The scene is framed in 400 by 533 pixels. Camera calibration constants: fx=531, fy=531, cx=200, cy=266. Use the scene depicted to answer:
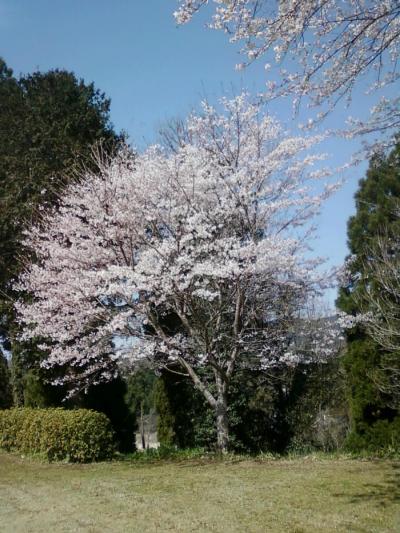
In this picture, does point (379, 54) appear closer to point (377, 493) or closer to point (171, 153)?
point (377, 493)

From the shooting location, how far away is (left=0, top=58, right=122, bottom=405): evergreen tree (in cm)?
1275

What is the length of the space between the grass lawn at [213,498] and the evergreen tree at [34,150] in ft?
17.8

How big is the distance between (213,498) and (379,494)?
180cm

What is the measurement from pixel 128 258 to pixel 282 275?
3.09 metres

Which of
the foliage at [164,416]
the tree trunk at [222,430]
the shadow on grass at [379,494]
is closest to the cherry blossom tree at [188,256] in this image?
the tree trunk at [222,430]

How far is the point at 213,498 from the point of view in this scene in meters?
5.97

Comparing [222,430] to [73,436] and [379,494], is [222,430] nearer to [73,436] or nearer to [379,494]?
[73,436]

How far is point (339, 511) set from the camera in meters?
5.10

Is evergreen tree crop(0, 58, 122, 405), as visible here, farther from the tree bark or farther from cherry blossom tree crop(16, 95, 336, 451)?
the tree bark

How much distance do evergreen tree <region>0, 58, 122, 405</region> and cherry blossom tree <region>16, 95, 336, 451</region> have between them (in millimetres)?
1631

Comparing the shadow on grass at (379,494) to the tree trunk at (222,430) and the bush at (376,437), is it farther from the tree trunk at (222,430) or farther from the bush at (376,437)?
the tree trunk at (222,430)

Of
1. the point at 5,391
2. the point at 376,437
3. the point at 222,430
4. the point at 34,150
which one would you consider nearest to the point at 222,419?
the point at 222,430

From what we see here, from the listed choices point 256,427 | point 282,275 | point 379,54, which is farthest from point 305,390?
point 379,54

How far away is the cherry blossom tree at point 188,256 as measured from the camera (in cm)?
955
